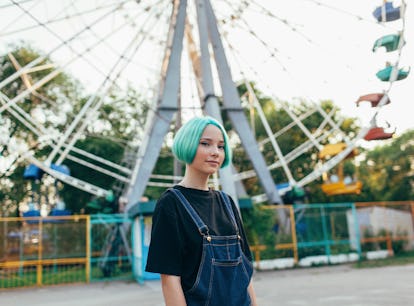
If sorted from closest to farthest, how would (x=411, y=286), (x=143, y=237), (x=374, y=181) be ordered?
(x=411, y=286) < (x=143, y=237) < (x=374, y=181)

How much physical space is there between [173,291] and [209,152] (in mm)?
666

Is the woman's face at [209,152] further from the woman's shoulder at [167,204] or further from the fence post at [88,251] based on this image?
the fence post at [88,251]

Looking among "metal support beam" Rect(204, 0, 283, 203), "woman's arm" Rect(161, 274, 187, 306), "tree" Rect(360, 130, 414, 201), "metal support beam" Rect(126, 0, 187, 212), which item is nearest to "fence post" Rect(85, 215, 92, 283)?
"metal support beam" Rect(126, 0, 187, 212)

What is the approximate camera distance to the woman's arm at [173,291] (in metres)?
1.73

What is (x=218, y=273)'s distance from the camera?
183 centimetres

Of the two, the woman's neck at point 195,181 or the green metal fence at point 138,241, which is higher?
the woman's neck at point 195,181

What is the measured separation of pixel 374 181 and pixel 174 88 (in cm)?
1963

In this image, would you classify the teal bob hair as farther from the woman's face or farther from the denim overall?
the denim overall

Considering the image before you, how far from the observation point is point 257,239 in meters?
13.9

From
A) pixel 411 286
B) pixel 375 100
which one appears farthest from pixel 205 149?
pixel 375 100

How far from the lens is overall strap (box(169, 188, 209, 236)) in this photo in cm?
183

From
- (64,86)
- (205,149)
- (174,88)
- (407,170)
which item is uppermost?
(64,86)

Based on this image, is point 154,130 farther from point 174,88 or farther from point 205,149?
point 205,149

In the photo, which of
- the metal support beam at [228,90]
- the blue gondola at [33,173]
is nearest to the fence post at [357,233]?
the metal support beam at [228,90]
